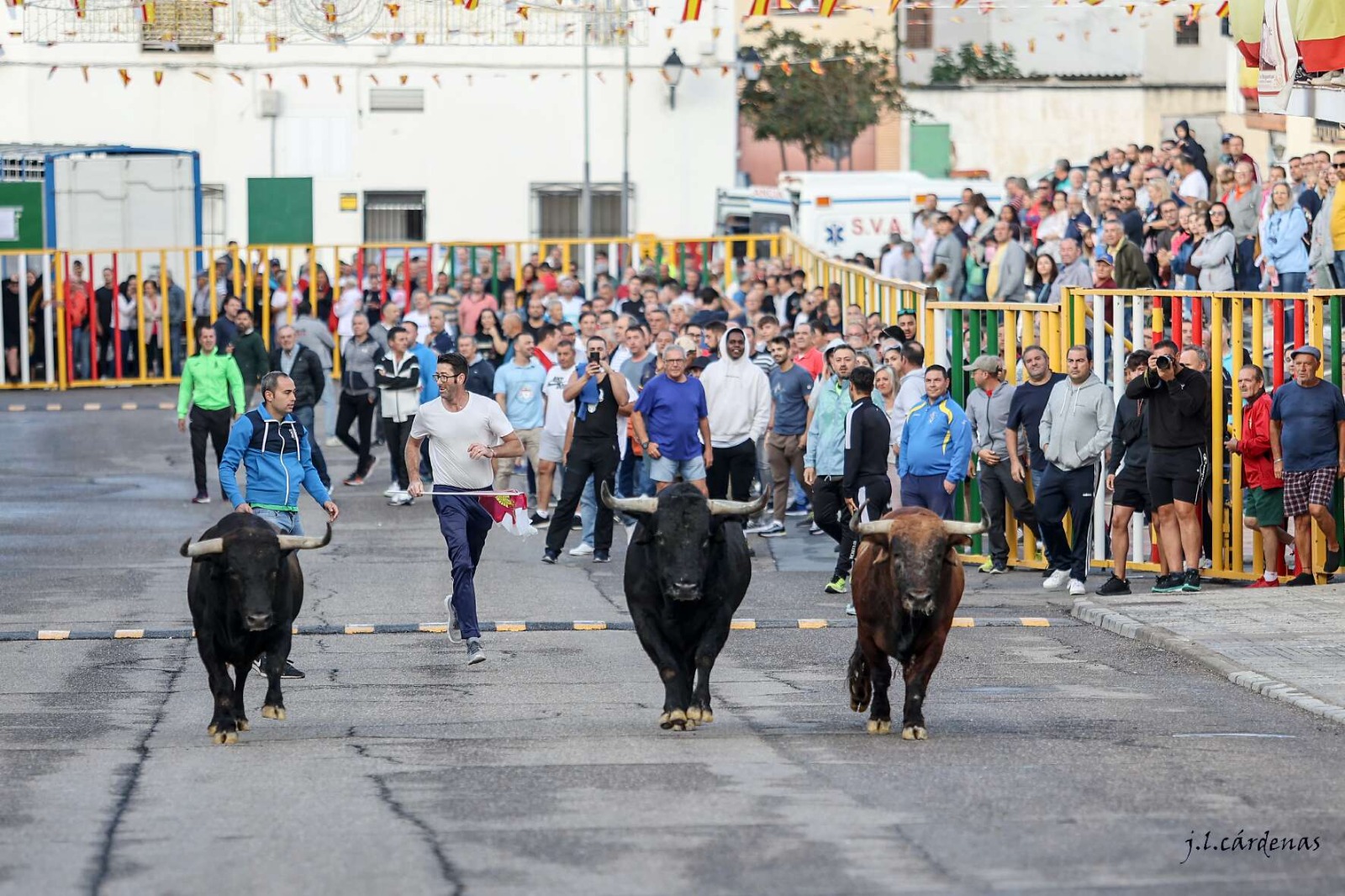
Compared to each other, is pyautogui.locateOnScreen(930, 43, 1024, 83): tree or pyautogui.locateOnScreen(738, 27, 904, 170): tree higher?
pyautogui.locateOnScreen(930, 43, 1024, 83): tree

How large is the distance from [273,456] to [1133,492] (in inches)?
274

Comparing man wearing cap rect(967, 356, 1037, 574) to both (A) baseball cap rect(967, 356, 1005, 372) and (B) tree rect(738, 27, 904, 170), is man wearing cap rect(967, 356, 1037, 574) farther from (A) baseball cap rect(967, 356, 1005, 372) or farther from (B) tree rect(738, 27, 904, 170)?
(B) tree rect(738, 27, 904, 170)

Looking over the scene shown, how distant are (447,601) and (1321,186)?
12.6 metres

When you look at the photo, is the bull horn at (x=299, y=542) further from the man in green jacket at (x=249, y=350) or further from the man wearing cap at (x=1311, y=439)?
the man in green jacket at (x=249, y=350)

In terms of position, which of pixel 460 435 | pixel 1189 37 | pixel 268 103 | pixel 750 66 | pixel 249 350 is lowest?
pixel 460 435

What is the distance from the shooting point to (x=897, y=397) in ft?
58.1

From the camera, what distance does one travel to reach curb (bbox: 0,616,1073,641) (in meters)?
14.5

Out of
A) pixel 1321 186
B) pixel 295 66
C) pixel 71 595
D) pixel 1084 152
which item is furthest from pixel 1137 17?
pixel 71 595

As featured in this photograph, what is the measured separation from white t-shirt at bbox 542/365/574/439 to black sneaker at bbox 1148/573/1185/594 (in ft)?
18.9

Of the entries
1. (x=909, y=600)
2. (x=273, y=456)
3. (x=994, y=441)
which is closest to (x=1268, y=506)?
(x=994, y=441)

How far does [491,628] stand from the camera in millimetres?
14875

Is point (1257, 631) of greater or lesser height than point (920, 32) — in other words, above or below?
below

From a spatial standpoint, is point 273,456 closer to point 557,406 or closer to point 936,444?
point 936,444

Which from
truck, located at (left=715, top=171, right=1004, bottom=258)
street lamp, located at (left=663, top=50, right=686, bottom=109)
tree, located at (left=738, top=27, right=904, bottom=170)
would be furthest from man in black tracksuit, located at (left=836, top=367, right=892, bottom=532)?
tree, located at (left=738, top=27, right=904, bottom=170)
